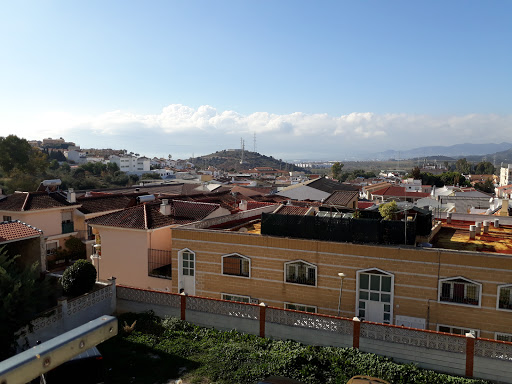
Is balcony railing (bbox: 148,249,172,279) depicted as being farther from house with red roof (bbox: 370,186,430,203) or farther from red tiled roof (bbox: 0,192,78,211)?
house with red roof (bbox: 370,186,430,203)

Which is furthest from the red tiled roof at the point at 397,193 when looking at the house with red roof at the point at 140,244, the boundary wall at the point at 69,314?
the boundary wall at the point at 69,314

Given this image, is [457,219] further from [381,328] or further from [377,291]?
[381,328]

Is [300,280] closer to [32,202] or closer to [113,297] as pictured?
[113,297]

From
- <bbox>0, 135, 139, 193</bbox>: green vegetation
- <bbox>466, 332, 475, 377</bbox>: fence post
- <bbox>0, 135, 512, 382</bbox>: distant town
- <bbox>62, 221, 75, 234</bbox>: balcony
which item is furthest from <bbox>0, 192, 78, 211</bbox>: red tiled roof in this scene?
<bbox>466, 332, 475, 377</bbox>: fence post

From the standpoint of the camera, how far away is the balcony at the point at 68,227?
3394cm

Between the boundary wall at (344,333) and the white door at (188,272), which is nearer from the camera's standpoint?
the boundary wall at (344,333)

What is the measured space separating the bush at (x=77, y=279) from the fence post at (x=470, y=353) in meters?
13.9

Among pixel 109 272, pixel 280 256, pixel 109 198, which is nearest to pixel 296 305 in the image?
pixel 280 256

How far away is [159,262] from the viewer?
21844 mm

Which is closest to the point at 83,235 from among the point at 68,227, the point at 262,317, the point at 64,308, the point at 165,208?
the point at 68,227

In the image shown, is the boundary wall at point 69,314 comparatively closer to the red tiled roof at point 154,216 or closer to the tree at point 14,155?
the red tiled roof at point 154,216

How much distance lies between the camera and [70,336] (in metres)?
3.68

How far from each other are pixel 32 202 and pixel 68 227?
3.48m

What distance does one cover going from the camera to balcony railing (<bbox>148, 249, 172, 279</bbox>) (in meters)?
21.6
